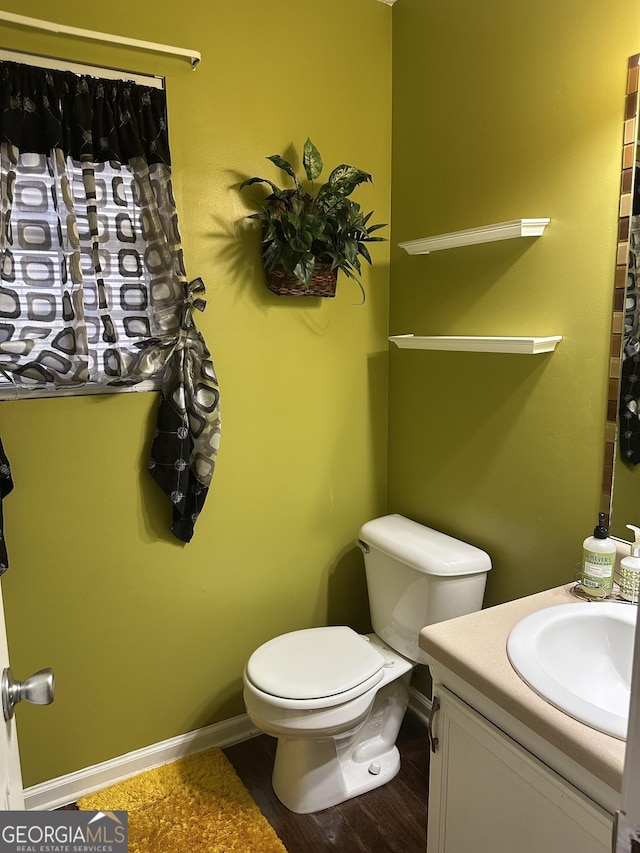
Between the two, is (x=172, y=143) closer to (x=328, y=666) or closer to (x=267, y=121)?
(x=267, y=121)

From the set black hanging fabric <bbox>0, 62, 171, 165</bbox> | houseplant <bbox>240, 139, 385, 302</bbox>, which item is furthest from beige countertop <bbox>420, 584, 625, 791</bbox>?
black hanging fabric <bbox>0, 62, 171, 165</bbox>

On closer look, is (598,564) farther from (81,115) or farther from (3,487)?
(81,115)

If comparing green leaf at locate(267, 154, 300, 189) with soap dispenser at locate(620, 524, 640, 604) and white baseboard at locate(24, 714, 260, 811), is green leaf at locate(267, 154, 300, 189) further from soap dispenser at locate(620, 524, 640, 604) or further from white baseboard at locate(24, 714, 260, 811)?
white baseboard at locate(24, 714, 260, 811)

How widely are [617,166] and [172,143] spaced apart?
50.1 inches

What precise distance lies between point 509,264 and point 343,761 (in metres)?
1.68

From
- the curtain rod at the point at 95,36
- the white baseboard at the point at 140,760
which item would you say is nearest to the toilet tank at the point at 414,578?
the white baseboard at the point at 140,760

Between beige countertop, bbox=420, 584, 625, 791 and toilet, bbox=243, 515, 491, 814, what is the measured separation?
48cm

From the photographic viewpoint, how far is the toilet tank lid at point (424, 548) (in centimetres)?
190

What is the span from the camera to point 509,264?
1811 millimetres

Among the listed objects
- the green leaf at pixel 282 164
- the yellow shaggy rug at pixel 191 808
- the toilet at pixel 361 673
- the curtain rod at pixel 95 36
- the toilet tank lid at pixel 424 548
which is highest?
the curtain rod at pixel 95 36

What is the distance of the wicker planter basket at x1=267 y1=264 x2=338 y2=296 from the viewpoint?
203 centimetres

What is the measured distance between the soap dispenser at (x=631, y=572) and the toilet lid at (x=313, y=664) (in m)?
0.80

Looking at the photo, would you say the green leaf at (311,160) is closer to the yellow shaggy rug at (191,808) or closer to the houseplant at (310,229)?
the houseplant at (310,229)

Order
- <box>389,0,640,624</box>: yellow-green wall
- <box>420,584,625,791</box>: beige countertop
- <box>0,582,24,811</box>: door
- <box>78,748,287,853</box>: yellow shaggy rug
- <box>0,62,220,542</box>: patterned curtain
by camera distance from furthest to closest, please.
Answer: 1. <box>78,748,287,853</box>: yellow shaggy rug
2. <box>0,62,220,542</box>: patterned curtain
3. <box>389,0,640,624</box>: yellow-green wall
4. <box>420,584,625,791</box>: beige countertop
5. <box>0,582,24,811</box>: door
